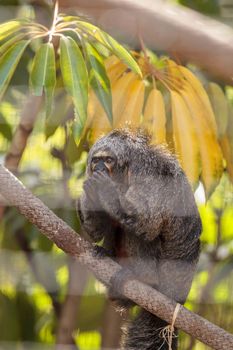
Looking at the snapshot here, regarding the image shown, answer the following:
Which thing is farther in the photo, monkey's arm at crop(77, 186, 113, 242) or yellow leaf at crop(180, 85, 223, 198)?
yellow leaf at crop(180, 85, 223, 198)

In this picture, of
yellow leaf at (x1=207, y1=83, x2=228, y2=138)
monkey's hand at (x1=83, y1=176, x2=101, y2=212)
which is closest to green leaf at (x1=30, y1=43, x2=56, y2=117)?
monkey's hand at (x1=83, y1=176, x2=101, y2=212)

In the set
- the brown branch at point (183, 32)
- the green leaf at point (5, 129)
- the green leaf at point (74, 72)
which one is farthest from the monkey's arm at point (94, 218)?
the green leaf at point (5, 129)

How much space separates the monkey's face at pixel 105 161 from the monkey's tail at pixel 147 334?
33 cm

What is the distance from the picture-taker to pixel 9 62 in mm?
1642

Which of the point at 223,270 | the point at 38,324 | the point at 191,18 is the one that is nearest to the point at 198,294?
the point at 223,270

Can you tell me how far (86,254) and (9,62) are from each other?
1.41 feet

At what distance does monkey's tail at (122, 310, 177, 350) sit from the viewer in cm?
178

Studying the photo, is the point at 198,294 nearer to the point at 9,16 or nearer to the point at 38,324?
the point at 38,324

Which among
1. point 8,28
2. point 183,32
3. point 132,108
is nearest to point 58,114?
point 132,108

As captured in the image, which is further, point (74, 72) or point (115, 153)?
point (115, 153)

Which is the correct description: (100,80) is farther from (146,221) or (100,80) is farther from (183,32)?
(183,32)

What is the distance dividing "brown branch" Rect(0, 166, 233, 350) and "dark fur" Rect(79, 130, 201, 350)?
18cm

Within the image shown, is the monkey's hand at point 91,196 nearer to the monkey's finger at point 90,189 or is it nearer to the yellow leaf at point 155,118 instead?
the monkey's finger at point 90,189

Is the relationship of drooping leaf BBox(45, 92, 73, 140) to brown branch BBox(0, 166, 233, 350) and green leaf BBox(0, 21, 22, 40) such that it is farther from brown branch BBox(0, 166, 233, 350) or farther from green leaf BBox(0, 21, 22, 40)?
brown branch BBox(0, 166, 233, 350)
